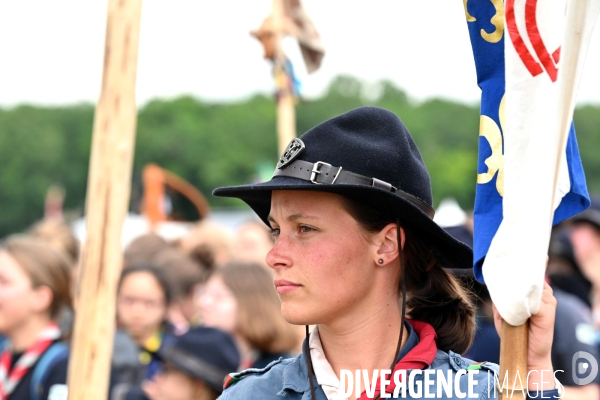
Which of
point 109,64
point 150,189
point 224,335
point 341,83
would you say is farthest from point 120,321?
point 341,83

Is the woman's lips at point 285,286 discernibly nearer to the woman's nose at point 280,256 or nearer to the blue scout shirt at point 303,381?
the woman's nose at point 280,256

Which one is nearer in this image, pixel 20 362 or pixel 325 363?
pixel 325 363

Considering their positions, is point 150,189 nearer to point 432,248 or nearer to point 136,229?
point 136,229

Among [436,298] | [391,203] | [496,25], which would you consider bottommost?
[436,298]

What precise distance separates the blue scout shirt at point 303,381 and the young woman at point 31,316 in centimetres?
222

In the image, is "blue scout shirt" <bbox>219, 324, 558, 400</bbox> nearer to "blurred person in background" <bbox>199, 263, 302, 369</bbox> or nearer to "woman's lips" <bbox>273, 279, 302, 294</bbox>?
"woman's lips" <bbox>273, 279, 302, 294</bbox>

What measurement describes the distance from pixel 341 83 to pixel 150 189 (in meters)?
81.6

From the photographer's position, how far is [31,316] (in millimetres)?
5094

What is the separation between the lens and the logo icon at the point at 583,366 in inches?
166

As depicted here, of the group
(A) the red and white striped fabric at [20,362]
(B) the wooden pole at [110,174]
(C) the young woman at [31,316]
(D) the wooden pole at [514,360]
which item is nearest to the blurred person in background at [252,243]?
(C) the young woman at [31,316]

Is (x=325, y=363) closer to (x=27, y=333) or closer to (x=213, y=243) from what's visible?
(x=27, y=333)

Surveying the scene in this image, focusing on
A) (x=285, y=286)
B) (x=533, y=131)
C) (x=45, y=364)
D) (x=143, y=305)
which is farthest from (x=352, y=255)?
(x=143, y=305)

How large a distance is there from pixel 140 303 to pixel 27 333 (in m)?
1.26

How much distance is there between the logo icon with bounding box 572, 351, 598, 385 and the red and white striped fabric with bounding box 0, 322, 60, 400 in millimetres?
2752
